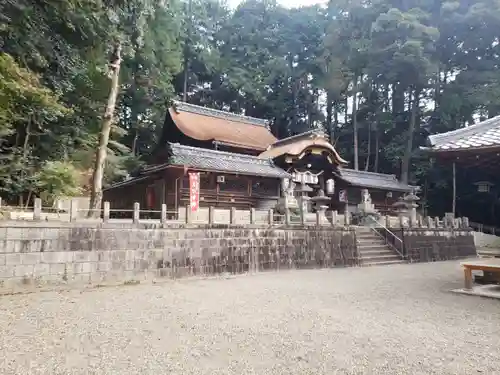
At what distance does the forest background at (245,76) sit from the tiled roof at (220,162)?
2969 mm

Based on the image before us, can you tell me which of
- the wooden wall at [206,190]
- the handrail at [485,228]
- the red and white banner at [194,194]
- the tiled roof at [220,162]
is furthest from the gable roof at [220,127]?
the handrail at [485,228]

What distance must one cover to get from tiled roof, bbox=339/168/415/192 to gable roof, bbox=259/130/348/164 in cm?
130

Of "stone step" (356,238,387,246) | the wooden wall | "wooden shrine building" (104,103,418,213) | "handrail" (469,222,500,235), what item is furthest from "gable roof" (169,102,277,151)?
"handrail" (469,222,500,235)

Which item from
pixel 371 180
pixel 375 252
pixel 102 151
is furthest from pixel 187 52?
pixel 375 252

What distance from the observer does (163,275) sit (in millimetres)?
9555

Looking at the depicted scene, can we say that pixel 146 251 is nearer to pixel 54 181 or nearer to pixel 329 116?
pixel 54 181

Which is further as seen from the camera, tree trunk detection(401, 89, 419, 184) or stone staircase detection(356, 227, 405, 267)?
tree trunk detection(401, 89, 419, 184)

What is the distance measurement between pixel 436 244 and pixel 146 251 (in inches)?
537

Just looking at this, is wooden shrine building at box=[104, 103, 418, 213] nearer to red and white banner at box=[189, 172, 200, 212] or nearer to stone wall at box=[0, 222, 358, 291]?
red and white banner at box=[189, 172, 200, 212]

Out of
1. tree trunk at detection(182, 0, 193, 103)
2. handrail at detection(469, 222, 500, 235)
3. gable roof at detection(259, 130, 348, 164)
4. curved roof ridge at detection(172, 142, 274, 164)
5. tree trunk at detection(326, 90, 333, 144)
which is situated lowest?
handrail at detection(469, 222, 500, 235)

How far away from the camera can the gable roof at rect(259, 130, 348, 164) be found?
19.7 metres

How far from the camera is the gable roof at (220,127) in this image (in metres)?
21.4

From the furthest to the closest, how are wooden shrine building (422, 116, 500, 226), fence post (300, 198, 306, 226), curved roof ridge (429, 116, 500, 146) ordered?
1. fence post (300, 198, 306, 226)
2. curved roof ridge (429, 116, 500, 146)
3. wooden shrine building (422, 116, 500, 226)

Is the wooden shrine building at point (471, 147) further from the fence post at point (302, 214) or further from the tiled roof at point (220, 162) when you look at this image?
the tiled roof at point (220, 162)
